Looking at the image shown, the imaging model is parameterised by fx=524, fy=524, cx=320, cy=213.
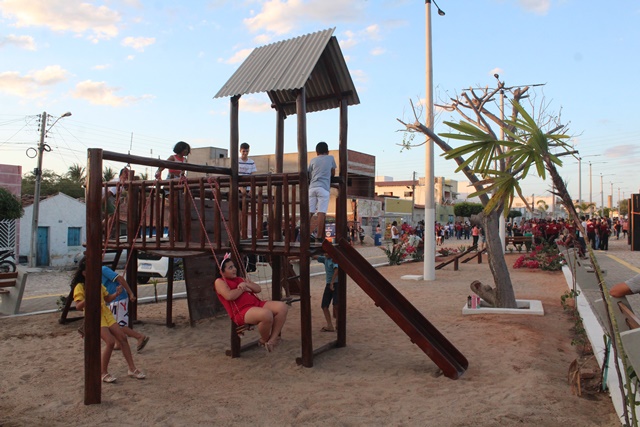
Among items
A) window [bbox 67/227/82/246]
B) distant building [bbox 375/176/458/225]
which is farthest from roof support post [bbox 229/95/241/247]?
distant building [bbox 375/176/458/225]

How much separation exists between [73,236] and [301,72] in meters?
25.4

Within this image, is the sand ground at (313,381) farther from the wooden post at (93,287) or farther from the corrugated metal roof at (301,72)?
the corrugated metal roof at (301,72)

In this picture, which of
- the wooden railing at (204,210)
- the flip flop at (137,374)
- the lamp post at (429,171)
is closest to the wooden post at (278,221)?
the wooden railing at (204,210)

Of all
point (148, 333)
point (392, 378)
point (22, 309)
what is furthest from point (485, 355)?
point (22, 309)

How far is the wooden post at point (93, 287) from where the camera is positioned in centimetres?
529

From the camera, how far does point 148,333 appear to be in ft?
28.8

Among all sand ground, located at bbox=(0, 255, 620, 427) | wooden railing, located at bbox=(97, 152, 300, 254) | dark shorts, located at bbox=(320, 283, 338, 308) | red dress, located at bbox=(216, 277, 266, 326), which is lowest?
sand ground, located at bbox=(0, 255, 620, 427)

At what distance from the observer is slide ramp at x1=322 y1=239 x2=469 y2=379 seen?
603cm

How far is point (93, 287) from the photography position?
17.7 feet

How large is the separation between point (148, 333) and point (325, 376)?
3819mm

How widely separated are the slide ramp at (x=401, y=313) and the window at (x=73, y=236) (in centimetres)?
2496

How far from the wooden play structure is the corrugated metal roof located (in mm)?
16

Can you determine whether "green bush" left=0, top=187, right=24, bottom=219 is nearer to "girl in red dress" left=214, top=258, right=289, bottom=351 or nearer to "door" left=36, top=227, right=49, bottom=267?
"door" left=36, top=227, right=49, bottom=267

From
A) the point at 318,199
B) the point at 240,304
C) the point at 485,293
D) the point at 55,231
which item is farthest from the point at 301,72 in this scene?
the point at 55,231
